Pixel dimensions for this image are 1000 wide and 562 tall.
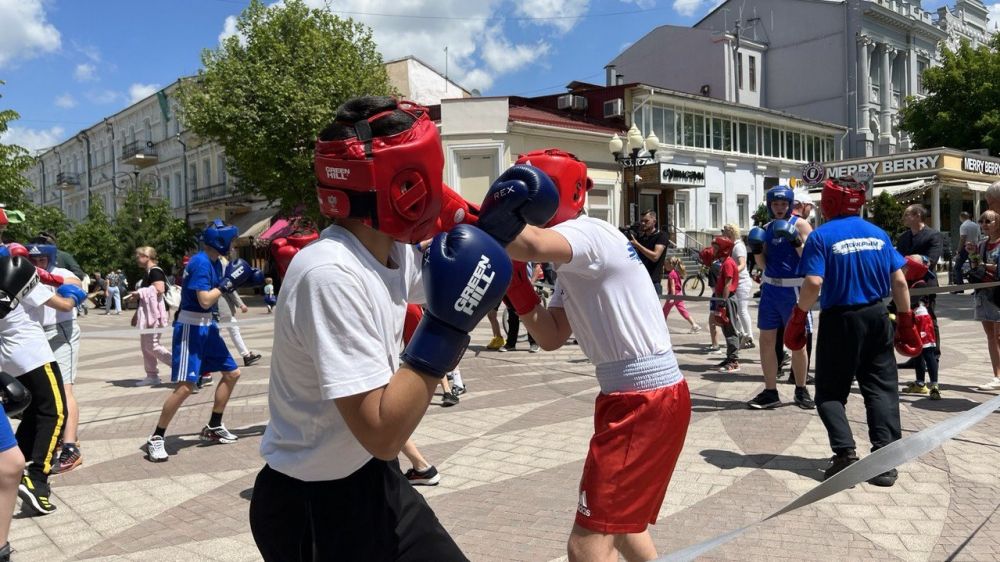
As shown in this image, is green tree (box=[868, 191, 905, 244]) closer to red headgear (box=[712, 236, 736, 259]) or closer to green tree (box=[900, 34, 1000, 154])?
green tree (box=[900, 34, 1000, 154])

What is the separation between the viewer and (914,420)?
6.04 meters

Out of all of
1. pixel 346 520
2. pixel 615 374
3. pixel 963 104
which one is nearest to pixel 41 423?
pixel 346 520

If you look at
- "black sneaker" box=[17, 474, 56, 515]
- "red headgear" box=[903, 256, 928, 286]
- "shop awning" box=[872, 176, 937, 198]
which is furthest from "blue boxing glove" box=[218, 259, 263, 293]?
"shop awning" box=[872, 176, 937, 198]

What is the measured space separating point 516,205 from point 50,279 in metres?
4.75

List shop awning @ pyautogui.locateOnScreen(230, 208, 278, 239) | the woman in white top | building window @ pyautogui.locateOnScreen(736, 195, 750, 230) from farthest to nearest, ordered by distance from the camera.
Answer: shop awning @ pyautogui.locateOnScreen(230, 208, 278, 239) → building window @ pyautogui.locateOnScreen(736, 195, 750, 230) → the woman in white top

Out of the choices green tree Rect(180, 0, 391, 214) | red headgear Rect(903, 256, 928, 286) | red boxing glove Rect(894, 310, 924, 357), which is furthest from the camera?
green tree Rect(180, 0, 391, 214)

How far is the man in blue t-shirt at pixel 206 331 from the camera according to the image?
5.93 m

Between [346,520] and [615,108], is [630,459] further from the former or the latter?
[615,108]

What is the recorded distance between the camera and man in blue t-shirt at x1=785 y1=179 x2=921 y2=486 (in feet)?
14.7

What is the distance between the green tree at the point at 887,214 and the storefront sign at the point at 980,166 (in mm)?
6890

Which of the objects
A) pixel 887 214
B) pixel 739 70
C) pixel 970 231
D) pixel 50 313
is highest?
pixel 739 70

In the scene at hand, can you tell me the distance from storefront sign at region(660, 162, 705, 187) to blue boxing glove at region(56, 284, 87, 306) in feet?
85.5

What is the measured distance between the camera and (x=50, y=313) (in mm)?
5828

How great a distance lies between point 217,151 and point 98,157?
21.8 m
